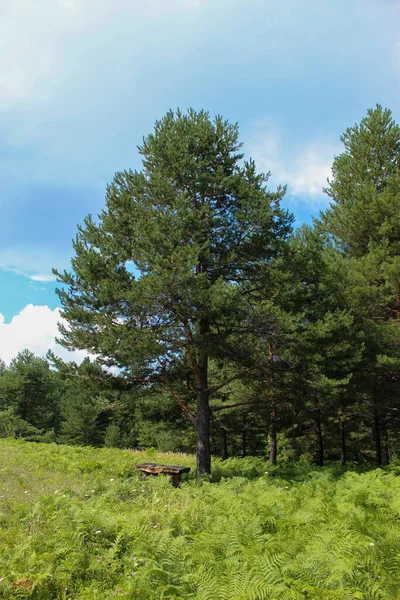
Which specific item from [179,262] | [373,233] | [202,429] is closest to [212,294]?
[179,262]

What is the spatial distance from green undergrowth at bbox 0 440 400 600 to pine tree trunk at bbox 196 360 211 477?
12.5 ft

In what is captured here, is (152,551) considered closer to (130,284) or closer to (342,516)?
(342,516)

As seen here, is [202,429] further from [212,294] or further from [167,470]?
[212,294]

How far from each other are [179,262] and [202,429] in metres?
5.38

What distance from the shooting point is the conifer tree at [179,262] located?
34.2ft

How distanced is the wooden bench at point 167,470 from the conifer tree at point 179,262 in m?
1.46

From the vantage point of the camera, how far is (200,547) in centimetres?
473

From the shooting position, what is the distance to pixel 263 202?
11.3 meters

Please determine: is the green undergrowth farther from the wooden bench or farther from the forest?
the forest

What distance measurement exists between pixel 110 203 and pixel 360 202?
33.7ft

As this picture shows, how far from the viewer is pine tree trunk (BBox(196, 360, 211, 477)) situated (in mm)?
11578

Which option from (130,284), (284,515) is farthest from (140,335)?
(284,515)

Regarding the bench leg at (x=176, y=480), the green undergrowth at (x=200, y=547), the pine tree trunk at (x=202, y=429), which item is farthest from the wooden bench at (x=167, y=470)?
the green undergrowth at (x=200, y=547)

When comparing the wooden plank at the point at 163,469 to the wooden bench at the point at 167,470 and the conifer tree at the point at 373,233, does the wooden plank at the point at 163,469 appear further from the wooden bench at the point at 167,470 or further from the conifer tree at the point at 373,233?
the conifer tree at the point at 373,233
